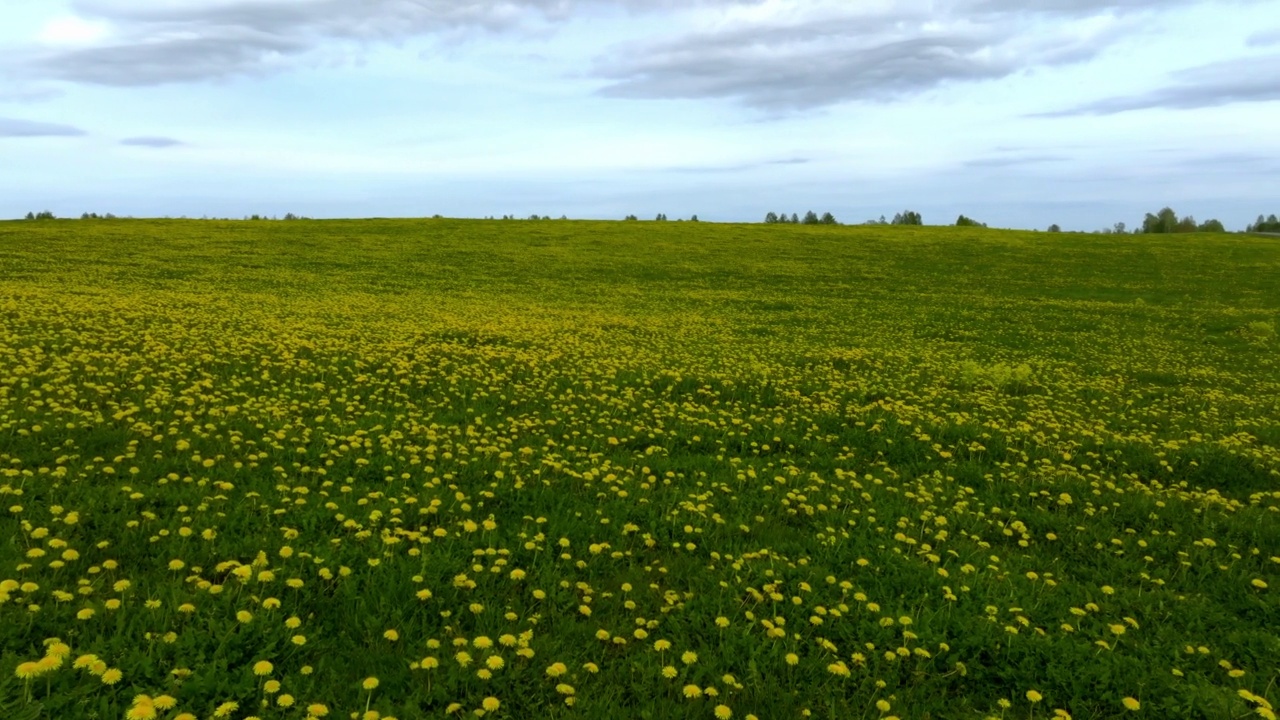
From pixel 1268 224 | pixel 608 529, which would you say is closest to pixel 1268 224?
pixel 1268 224

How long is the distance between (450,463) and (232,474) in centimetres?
201

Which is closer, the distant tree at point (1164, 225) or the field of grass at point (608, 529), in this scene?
the field of grass at point (608, 529)

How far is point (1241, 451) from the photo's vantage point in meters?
9.66

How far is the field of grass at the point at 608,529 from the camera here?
14.0ft

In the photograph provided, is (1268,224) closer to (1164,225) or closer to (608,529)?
(1164,225)

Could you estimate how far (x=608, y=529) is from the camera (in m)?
6.33

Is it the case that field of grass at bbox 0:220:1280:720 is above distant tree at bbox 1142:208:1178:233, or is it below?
Result: below

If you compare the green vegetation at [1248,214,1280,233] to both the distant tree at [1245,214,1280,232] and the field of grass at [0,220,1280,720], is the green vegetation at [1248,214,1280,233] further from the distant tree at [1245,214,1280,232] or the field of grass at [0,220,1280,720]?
the field of grass at [0,220,1280,720]

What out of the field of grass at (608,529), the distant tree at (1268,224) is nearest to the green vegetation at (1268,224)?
the distant tree at (1268,224)

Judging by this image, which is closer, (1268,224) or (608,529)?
(608,529)

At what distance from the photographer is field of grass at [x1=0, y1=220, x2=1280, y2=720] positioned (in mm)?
4270

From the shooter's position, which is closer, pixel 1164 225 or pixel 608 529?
pixel 608 529

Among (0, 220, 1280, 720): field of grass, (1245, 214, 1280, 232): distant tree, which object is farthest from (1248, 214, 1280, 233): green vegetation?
(0, 220, 1280, 720): field of grass

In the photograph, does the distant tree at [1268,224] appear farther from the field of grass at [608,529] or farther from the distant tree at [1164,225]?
the field of grass at [608,529]
